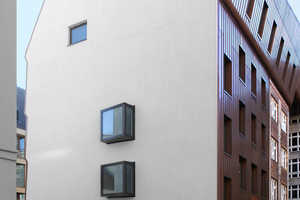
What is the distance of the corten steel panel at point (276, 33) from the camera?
81.7 ft

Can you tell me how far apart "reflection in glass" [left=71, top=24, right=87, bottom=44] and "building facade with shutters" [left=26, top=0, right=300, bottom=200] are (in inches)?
3.5

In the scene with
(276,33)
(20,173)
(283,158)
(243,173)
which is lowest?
(20,173)

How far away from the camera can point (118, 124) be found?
76.5ft

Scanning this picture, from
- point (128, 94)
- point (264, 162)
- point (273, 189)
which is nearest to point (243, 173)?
point (264, 162)

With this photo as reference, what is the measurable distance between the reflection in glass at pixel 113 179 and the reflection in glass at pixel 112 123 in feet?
5.97

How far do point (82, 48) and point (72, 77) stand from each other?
193 centimetres

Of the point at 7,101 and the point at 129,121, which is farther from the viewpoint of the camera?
the point at 129,121

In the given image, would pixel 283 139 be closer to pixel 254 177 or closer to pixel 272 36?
pixel 272 36

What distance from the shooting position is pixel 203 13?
72.9 ft

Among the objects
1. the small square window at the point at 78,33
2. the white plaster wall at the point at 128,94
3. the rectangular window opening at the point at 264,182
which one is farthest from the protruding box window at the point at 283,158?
the small square window at the point at 78,33

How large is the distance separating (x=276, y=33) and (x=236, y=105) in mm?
10611

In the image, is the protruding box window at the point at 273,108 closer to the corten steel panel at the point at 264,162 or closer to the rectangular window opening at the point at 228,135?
the corten steel panel at the point at 264,162

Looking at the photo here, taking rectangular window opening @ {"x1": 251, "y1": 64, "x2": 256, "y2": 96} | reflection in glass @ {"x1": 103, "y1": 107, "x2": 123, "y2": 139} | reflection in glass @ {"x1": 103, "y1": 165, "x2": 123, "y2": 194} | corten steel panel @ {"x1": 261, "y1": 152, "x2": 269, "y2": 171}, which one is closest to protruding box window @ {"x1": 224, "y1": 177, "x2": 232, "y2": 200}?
reflection in glass @ {"x1": 103, "y1": 165, "x2": 123, "y2": 194}

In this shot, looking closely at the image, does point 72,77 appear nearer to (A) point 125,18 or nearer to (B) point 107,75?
(B) point 107,75
